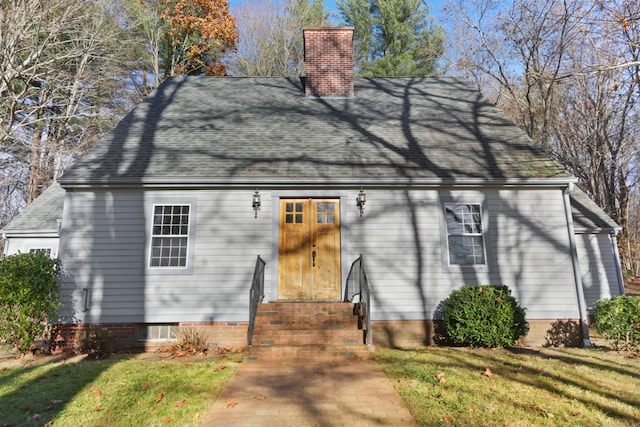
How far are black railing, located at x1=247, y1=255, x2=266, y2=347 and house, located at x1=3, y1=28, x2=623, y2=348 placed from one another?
0.68ft

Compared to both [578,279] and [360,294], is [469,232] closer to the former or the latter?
[578,279]

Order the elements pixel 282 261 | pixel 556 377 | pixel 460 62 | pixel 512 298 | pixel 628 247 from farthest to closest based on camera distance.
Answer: pixel 628 247 → pixel 460 62 → pixel 282 261 → pixel 512 298 → pixel 556 377

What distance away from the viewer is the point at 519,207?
8.49 m

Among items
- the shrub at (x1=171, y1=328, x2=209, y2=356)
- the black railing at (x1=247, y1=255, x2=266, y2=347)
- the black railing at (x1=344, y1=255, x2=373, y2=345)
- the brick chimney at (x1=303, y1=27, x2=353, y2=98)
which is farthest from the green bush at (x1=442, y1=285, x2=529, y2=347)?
the brick chimney at (x1=303, y1=27, x2=353, y2=98)

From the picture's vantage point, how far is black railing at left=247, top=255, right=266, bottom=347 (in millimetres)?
6550

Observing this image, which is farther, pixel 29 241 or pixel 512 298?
pixel 29 241

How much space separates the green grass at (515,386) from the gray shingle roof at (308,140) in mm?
3943

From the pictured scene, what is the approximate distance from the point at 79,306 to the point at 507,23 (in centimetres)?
1900

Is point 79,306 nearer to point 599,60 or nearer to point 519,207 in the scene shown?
point 519,207

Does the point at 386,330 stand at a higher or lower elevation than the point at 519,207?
lower

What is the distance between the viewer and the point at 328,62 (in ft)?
40.3

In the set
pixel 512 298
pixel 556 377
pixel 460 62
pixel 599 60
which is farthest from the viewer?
pixel 460 62

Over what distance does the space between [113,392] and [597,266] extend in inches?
536

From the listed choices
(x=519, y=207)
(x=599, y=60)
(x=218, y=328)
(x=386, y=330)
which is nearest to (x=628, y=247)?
(x=599, y=60)
